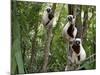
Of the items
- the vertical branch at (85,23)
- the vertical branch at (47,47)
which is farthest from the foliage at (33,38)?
the vertical branch at (85,23)

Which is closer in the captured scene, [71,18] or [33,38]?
[33,38]

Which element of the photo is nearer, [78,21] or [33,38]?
[33,38]

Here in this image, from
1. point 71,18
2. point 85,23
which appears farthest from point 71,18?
point 85,23

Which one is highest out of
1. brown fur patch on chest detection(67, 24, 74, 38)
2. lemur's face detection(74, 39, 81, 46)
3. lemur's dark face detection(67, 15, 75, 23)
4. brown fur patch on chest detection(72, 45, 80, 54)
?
lemur's dark face detection(67, 15, 75, 23)

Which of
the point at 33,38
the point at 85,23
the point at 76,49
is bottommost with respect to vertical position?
the point at 76,49

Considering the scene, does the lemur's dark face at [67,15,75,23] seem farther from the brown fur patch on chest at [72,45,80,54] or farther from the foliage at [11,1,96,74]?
the brown fur patch on chest at [72,45,80,54]

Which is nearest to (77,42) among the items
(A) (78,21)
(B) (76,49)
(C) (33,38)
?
(B) (76,49)

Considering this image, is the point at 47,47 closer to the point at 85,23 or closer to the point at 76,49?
the point at 76,49

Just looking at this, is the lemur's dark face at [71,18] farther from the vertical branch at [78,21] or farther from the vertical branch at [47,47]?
the vertical branch at [47,47]

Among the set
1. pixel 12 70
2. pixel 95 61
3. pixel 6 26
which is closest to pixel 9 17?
pixel 6 26

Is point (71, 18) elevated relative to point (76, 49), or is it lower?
elevated

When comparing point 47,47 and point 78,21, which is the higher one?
point 78,21

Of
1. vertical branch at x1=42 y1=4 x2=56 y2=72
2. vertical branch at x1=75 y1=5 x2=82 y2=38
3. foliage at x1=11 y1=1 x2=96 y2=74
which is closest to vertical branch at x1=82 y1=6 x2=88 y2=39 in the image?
vertical branch at x1=75 y1=5 x2=82 y2=38

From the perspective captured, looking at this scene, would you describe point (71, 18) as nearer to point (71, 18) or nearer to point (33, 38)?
point (71, 18)
